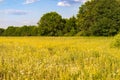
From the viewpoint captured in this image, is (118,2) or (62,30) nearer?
(118,2)

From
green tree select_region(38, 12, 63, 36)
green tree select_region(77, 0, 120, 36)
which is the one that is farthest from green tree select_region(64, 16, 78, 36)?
green tree select_region(77, 0, 120, 36)

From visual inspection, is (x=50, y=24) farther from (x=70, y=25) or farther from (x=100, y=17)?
(x=100, y=17)

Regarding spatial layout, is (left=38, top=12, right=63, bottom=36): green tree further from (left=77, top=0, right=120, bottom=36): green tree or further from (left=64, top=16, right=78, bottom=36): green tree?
(left=77, top=0, right=120, bottom=36): green tree

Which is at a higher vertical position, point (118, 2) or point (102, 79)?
point (118, 2)

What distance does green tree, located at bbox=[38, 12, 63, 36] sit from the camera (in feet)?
315

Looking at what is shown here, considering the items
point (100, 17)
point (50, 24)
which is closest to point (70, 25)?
point (50, 24)

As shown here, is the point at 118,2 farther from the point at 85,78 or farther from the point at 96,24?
the point at 85,78

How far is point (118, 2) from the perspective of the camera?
240ft

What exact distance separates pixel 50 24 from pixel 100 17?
99.2 ft

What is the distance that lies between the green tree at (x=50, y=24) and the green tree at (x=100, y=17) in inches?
851

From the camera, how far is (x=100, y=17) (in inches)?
2776

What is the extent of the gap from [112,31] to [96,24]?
3417 mm

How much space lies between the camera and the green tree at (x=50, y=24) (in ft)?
315

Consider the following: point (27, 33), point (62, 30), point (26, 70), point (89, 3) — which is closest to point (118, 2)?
point (89, 3)
